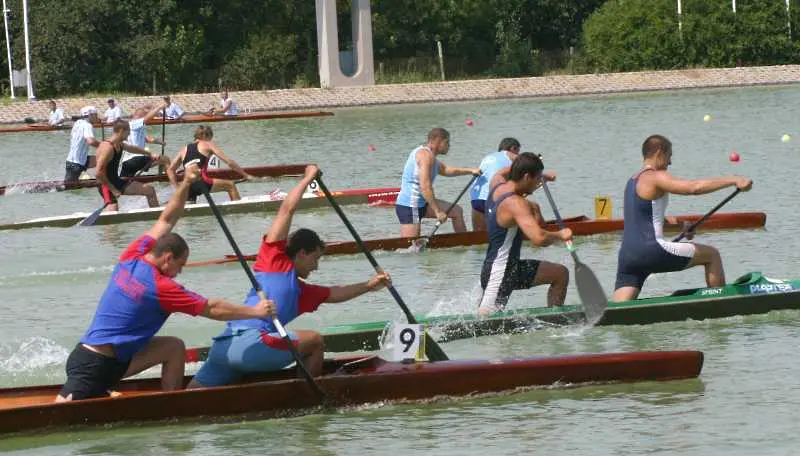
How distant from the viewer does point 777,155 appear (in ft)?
91.0

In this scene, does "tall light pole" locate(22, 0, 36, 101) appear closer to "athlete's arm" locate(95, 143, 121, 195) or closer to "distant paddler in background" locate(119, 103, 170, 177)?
"distant paddler in background" locate(119, 103, 170, 177)

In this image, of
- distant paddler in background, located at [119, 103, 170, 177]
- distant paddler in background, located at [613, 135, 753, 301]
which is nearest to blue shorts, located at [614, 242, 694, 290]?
distant paddler in background, located at [613, 135, 753, 301]

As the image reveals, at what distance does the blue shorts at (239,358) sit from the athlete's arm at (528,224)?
2.27 metres

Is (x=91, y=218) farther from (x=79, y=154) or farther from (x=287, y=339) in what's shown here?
(x=287, y=339)

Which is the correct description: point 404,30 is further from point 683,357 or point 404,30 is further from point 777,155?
point 683,357

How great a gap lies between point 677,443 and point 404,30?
54.4m

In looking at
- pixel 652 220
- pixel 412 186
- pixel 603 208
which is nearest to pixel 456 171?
pixel 412 186

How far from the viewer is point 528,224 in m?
10.8

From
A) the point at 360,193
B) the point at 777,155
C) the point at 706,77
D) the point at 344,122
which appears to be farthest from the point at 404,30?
the point at 360,193

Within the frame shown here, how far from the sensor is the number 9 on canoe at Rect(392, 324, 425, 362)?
381 inches

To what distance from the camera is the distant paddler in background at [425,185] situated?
15125mm

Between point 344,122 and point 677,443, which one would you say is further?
point 344,122

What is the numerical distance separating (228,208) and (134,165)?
3007mm

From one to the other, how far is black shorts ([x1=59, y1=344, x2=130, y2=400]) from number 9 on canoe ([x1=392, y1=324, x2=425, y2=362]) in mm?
1794
